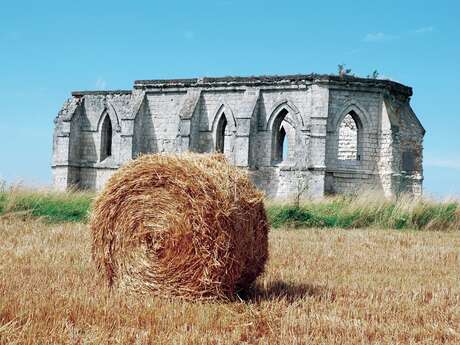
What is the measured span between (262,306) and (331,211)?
1149cm

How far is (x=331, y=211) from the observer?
17.4m

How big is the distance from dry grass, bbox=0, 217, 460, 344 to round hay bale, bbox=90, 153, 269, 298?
272 millimetres

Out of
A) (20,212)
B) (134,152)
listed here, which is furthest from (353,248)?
(134,152)

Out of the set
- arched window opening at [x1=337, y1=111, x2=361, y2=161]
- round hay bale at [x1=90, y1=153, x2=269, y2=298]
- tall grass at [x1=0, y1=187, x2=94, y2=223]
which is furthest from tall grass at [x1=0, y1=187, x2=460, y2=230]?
arched window opening at [x1=337, y1=111, x2=361, y2=161]

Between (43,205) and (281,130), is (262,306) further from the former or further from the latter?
(281,130)

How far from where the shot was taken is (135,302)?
6.04 m

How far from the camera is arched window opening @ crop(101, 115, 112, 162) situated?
32469mm

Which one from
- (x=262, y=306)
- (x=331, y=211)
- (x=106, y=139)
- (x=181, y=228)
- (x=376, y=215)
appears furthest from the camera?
(x=106, y=139)

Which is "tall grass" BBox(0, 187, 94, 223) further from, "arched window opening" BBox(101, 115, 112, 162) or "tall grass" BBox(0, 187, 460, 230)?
"arched window opening" BBox(101, 115, 112, 162)

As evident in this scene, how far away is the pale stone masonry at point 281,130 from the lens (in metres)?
27.6

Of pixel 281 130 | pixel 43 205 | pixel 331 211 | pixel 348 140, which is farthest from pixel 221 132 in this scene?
pixel 43 205

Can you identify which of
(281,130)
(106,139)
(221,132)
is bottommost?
(106,139)

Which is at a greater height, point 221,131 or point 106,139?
point 221,131

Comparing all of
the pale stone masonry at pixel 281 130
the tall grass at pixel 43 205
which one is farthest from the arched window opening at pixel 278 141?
the tall grass at pixel 43 205
